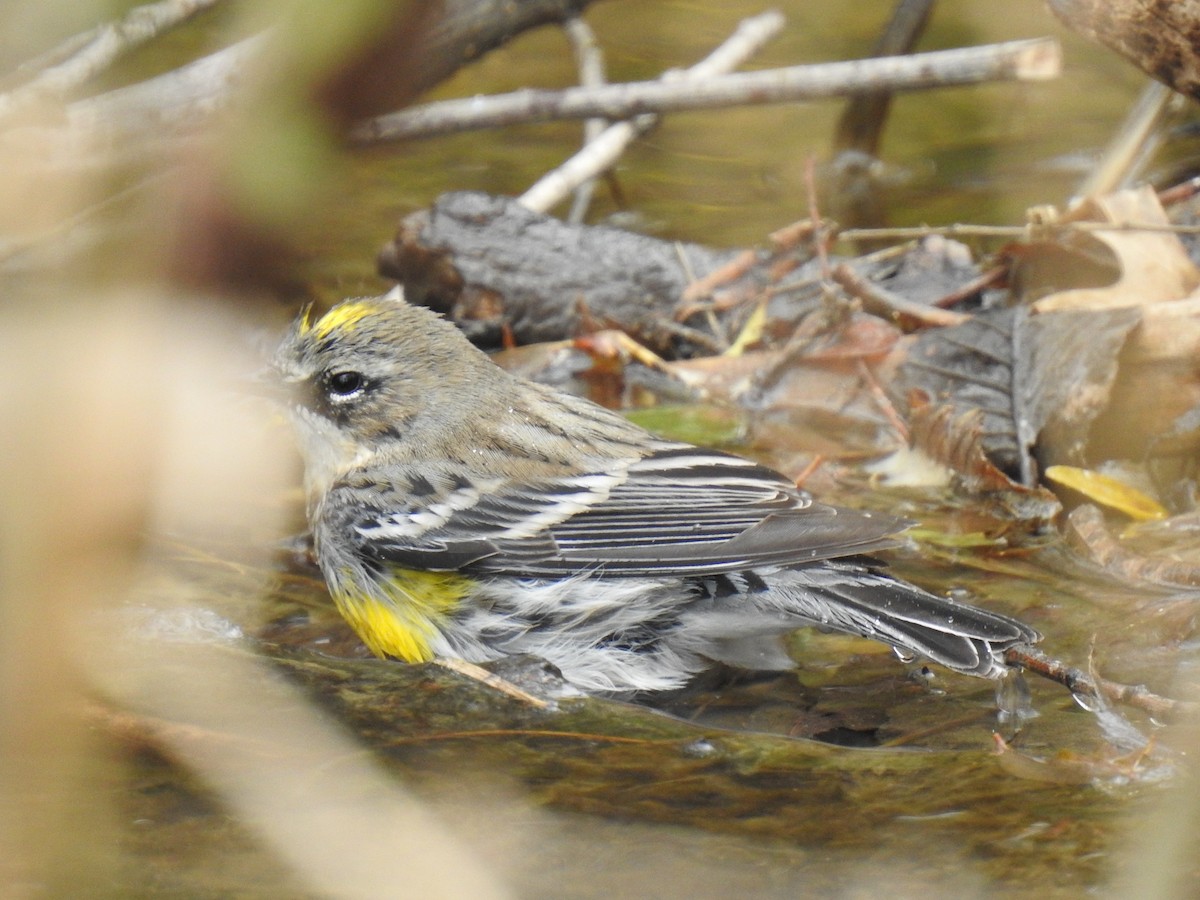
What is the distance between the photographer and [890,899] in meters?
2.49

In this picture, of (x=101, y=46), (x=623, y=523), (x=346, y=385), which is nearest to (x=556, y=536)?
(x=623, y=523)

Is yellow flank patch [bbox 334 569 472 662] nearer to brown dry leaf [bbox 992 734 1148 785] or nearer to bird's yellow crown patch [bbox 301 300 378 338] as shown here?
bird's yellow crown patch [bbox 301 300 378 338]

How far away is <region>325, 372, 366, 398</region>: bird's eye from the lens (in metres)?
4.89

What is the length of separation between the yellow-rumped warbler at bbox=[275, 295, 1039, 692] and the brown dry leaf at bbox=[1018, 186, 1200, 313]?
6.90 ft

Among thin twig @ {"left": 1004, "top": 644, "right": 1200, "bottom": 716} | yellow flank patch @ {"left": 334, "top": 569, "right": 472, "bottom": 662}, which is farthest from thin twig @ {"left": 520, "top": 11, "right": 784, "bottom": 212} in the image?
thin twig @ {"left": 1004, "top": 644, "right": 1200, "bottom": 716}

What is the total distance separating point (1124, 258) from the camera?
5.79 m

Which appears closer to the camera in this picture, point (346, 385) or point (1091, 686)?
point (1091, 686)

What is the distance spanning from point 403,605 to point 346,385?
92 centimetres

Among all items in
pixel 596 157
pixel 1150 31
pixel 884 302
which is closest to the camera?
→ pixel 1150 31

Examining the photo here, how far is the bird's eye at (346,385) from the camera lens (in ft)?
16.0

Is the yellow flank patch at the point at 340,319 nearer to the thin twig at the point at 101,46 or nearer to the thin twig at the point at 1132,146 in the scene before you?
the thin twig at the point at 101,46

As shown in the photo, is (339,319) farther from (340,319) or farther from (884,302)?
(884,302)

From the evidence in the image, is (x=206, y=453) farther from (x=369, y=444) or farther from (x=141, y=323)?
(x=141, y=323)

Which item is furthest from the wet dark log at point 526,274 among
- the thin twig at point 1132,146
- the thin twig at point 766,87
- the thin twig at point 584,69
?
the thin twig at point 1132,146
